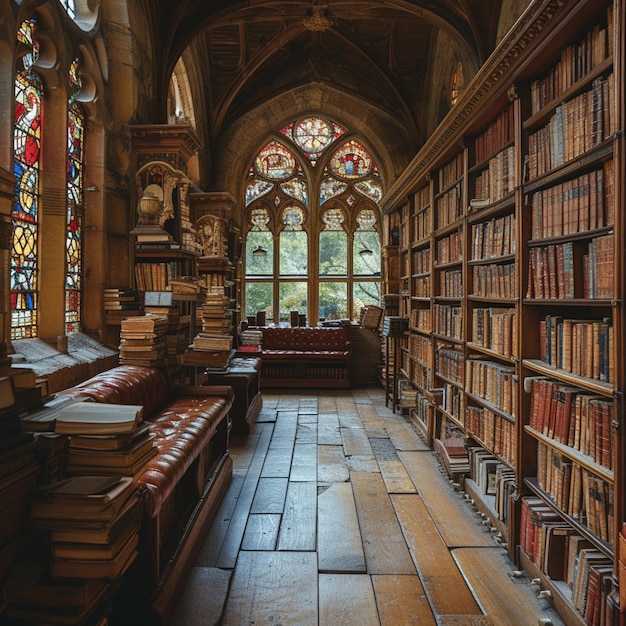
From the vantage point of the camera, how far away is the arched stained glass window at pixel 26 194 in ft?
12.7

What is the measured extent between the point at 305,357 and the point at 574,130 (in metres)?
6.17

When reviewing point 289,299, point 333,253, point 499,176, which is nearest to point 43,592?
point 499,176

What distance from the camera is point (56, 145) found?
425 centimetres

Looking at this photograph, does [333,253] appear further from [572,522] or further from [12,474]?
[12,474]

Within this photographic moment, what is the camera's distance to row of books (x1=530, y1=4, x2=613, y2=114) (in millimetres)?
2041

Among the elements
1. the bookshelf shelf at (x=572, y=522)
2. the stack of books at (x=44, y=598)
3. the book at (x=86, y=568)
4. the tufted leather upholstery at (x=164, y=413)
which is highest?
the tufted leather upholstery at (x=164, y=413)

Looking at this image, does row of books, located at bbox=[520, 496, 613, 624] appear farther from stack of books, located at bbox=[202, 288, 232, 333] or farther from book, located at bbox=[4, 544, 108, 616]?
stack of books, located at bbox=[202, 288, 232, 333]

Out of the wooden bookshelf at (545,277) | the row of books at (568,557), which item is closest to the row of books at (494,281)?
the wooden bookshelf at (545,277)

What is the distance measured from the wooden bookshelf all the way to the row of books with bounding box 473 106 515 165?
0.01 meters

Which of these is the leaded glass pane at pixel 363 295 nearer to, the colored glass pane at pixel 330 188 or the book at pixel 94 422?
the colored glass pane at pixel 330 188

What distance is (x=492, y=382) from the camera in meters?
3.27

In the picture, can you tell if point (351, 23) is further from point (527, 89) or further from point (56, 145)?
point (527, 89)

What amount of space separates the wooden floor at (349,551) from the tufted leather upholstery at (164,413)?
0.58 metres

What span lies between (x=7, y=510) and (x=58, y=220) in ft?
11.3
